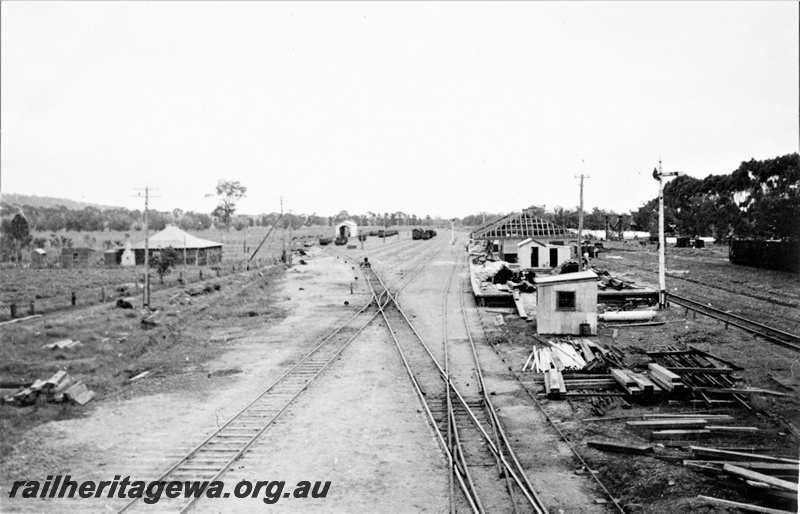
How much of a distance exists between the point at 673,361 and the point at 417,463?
8.99 metres

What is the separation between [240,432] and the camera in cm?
1178

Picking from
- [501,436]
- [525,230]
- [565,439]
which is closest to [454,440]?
[501,436]

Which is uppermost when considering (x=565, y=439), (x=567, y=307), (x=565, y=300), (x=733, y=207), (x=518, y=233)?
(x=733, y=207)

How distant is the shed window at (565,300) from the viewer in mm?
21109

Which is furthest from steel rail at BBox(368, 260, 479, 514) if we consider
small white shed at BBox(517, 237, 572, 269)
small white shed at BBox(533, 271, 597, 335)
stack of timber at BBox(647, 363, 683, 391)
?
small white shed at BBox(517, 237, 572, 269)

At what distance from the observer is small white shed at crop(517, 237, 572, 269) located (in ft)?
141

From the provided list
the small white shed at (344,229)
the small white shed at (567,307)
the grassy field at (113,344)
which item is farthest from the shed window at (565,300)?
the small white shed at (344,229)

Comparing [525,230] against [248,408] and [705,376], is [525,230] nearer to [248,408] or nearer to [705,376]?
[705,376]

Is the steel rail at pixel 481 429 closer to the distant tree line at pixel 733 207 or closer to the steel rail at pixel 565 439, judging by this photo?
the steel rail at pixel 565 439

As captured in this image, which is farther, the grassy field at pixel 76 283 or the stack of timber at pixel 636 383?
the grassy field at pixel 76 283

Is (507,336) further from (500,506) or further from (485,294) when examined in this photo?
(500,506)

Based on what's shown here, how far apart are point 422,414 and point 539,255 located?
32.1 meters

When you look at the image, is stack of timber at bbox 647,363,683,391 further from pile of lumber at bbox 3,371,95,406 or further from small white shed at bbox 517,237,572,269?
small white shed at bbox 517,237,572,269

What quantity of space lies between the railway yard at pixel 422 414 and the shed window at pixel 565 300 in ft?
4.43
